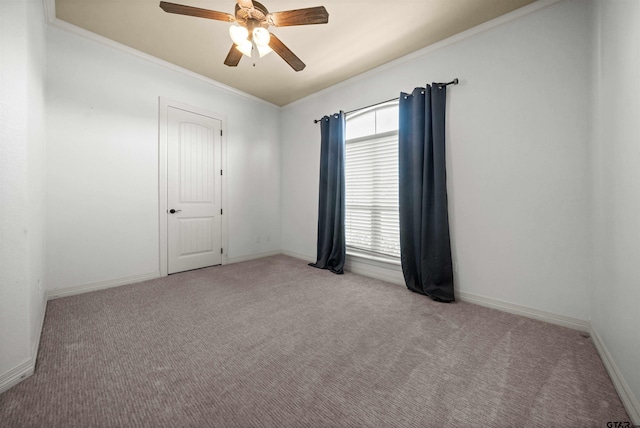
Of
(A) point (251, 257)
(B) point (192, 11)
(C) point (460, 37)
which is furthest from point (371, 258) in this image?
(B) point (192, 11)

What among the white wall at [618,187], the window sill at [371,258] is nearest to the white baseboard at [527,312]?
the white wall at [618,187]

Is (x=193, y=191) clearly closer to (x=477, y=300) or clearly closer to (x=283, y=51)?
(x=283, y=51)

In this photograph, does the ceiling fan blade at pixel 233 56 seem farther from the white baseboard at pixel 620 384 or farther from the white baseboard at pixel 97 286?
the white baseboard at pixel 620 384

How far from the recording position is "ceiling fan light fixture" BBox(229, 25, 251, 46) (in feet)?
6.31

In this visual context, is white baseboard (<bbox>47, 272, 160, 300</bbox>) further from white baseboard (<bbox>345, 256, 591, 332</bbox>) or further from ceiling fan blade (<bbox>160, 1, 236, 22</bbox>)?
ceiling fan blade (<bbox>160, 1, 236, 22</bbox>)

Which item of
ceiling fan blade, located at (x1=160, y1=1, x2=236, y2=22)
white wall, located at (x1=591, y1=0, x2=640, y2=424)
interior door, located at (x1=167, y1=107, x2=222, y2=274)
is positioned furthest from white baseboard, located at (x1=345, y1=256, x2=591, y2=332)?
ceiling fan blade, located at (x1=160, y1=1, x2=236, y2=22)

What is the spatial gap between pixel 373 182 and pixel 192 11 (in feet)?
8.54

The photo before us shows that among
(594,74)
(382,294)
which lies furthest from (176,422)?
(594,74)

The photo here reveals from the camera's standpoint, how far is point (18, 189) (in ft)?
4.57

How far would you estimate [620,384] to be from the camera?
1.33 meters

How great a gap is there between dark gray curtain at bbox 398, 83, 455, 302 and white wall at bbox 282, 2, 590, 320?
138 mm

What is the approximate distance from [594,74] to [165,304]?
13.9 ft

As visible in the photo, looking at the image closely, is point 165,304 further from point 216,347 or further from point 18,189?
point 18,189

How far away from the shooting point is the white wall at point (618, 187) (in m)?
1.26
